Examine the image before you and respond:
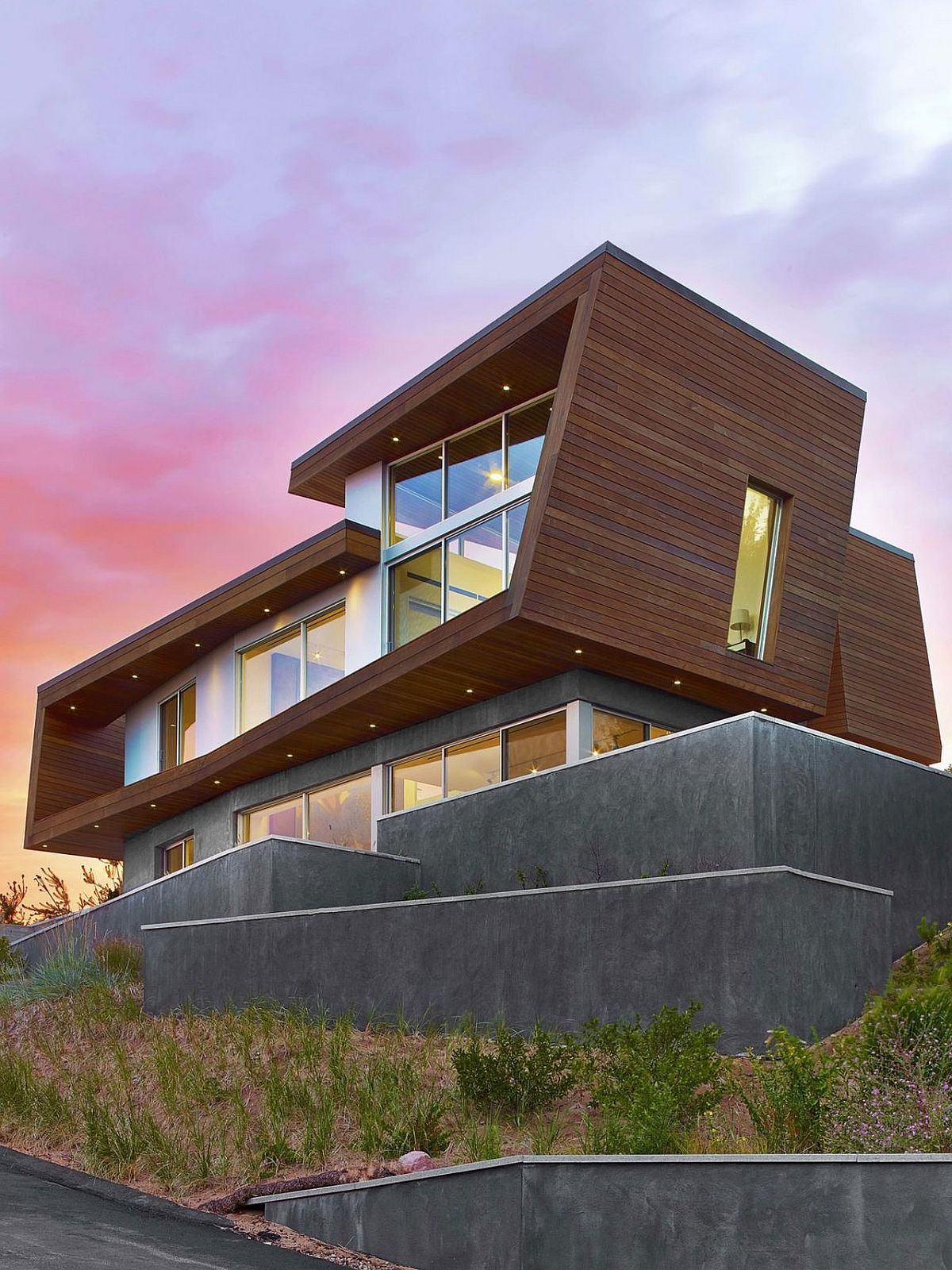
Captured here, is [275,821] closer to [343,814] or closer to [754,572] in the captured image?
[343,814]

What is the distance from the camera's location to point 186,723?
2684cm

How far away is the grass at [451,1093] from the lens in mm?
7398

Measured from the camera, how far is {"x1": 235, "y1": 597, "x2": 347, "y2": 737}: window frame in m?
22.5

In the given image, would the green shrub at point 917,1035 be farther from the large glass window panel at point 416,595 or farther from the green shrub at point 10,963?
the large glass window panel at point 416,595

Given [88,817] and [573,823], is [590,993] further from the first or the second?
[88,817]

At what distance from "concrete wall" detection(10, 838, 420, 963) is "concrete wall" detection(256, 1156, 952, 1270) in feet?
24.2

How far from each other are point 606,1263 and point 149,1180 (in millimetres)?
3524

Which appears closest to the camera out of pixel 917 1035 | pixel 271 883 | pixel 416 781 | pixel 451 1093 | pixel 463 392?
pixel 917 1035

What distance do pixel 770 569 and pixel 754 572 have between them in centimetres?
28

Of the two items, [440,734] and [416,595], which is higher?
[416,595]

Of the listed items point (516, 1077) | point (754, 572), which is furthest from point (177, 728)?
point (516, 1077)

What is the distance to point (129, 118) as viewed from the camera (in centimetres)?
2117

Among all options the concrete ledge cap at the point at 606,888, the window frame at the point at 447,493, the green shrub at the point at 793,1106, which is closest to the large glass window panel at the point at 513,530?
A: the window frame at the point at 447,493

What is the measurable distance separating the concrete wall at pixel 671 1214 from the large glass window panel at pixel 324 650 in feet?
49.1
